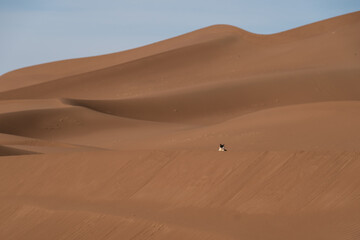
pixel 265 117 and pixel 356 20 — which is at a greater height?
pixel 356 20

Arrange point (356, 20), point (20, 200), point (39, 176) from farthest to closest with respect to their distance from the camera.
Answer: point (356, 20) → point (39, 176) → point (20, 200)

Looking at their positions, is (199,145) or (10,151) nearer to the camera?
(10,151)

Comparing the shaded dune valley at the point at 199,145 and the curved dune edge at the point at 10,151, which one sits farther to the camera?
the curved dune edge at the point at 10,151

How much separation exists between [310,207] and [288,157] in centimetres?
146

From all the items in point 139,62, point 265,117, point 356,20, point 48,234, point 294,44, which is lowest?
point 48,234

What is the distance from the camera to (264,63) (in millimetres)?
47531

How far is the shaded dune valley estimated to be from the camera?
10.0 meters

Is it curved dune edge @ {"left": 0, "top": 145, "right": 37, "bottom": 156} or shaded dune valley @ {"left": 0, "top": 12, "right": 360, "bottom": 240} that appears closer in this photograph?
shaded dune valley @ {"left": 0, "top": 12, "right": 360, "bottom": 240}

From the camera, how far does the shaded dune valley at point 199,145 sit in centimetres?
1001

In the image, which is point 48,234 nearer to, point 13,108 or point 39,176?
point 39,176

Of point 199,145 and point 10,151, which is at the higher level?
point 199,145

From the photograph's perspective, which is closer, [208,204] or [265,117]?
[208,204]

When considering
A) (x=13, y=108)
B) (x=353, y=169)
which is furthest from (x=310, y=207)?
(x=13, y=108)

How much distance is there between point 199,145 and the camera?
24688mm
